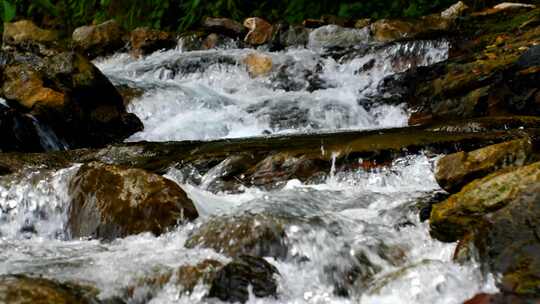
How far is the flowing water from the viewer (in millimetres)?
3299

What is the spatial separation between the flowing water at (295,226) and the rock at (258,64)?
126cm

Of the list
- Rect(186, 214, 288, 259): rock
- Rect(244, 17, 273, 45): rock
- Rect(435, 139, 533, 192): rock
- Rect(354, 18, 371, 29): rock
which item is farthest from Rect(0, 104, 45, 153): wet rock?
Rect(354, 18, 371, 29): rock

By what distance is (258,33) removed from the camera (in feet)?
41.2

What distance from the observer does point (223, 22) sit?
518 inches

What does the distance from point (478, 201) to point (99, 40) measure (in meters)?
11.7

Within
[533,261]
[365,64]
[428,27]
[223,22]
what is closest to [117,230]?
[533,261]

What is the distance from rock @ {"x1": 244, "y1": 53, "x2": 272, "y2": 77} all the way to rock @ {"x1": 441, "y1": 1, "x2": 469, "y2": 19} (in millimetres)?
3547

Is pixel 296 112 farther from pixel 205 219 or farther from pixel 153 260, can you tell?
pixel 153 260

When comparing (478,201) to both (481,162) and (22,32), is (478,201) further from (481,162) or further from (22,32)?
(22,32)

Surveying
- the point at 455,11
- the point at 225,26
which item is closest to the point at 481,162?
the point at 455,11

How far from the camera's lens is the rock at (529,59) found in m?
6.87

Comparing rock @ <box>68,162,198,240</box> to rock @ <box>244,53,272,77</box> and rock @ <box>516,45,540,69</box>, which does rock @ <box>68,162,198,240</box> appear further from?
rock @ <box>244,53,272,77</box>

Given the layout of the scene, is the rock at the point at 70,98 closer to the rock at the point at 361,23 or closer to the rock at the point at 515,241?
the rock at the point at 515,241

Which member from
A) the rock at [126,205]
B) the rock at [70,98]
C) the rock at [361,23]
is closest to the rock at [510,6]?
the rock at [361,23]
